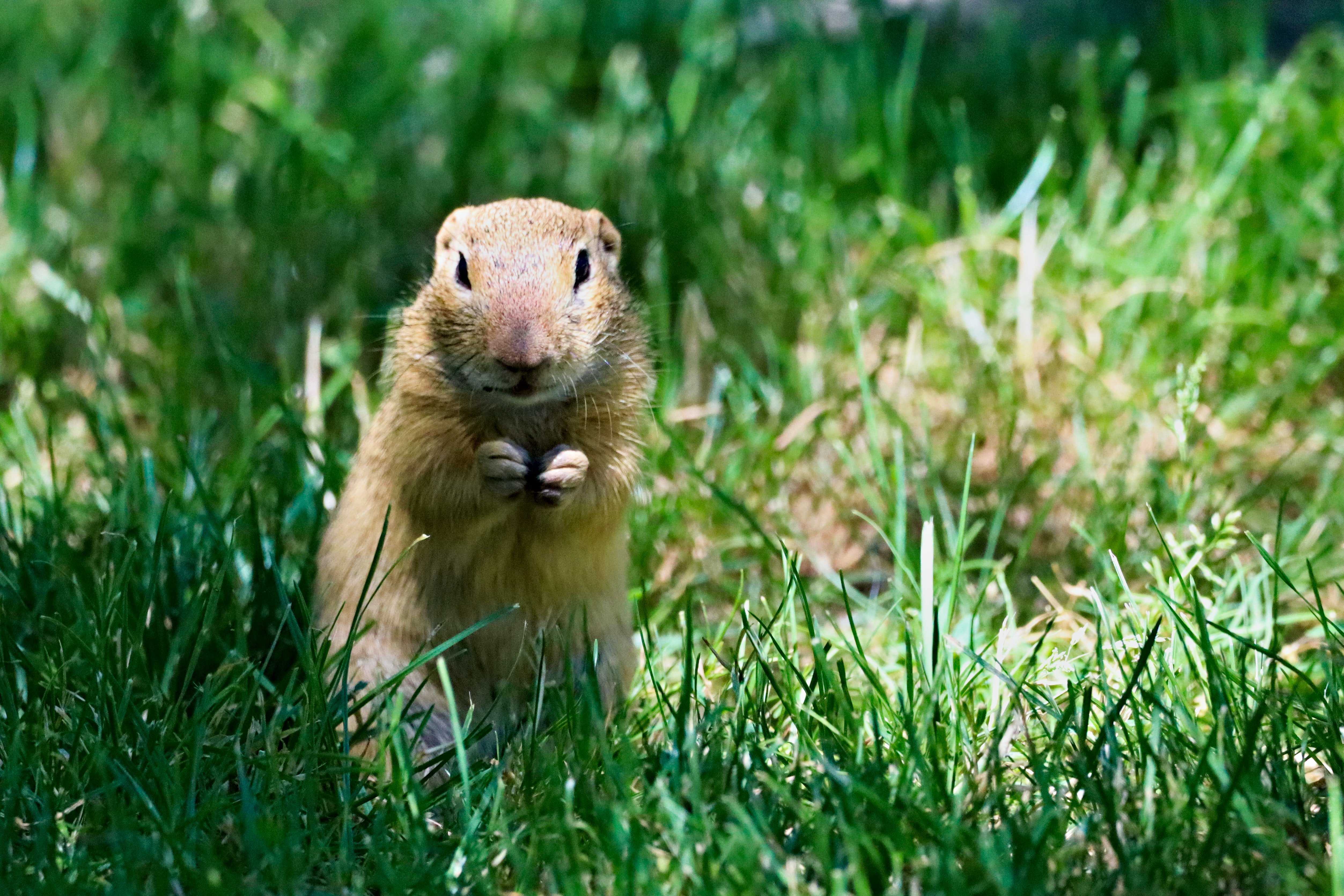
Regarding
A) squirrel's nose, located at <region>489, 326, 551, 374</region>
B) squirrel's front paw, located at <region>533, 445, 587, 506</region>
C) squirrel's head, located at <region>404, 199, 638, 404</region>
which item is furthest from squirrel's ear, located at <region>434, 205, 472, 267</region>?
squirrel's front paw, located at <region>533, 445, 587, 506</region>

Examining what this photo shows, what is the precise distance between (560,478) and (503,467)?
113 mm

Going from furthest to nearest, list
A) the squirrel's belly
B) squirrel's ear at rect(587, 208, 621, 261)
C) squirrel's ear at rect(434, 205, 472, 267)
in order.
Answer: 1. squirrel's ear at rect(587, 208, 621, 261)
2. squirrel's ear at rect(434, 205, 472, 267)
3. the squirrel's belly

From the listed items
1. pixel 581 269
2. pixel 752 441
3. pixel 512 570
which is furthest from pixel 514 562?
pixel 752 441

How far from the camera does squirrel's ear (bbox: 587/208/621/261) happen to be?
3564mm

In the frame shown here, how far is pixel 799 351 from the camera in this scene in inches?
185

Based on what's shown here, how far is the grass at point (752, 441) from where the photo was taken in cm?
264

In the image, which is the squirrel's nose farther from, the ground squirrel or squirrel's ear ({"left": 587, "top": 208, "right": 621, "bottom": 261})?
squirrel's ear ({"left": 587, "top": 208, "right": 621, "bottom": 261})

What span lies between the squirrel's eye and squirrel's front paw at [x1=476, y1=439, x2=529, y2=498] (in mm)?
Answer: 391

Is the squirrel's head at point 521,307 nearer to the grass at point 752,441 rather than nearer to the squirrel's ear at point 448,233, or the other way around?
the squirrel's ear at point 448,233

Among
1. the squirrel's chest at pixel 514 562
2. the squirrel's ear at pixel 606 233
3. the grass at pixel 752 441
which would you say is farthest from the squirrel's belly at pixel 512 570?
the squirrel's ear at pixel 606 233

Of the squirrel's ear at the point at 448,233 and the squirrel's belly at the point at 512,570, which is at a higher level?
the squirrel's ear at the point at 448,233

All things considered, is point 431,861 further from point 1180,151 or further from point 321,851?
point 1180,151

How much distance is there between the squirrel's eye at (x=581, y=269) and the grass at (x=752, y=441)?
0.58 m

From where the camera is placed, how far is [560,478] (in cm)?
316
